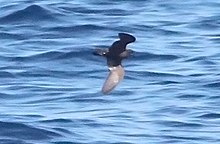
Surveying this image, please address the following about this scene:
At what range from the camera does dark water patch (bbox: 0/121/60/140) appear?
16500 millimetres

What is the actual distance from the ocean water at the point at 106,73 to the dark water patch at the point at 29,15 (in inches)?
0.7

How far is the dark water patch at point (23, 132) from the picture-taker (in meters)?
16.5

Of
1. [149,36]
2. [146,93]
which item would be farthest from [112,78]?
[149,36]

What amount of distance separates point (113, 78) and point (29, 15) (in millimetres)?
10647

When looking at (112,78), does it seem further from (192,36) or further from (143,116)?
(192,36)

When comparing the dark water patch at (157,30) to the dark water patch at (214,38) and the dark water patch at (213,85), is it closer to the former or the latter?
the dark water patch at (214,38)

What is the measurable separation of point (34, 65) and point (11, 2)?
4.88 metres

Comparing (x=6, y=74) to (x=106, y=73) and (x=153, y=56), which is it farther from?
(x=153, y=56)

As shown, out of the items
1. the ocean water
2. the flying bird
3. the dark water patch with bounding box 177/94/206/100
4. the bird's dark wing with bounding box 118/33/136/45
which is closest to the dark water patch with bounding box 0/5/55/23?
the ocean water

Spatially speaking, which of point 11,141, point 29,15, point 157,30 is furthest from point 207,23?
point 11,141

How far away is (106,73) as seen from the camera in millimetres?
20172

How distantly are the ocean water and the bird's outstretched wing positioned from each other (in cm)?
267

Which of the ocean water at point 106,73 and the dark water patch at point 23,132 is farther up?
the ocean water at point 106,73

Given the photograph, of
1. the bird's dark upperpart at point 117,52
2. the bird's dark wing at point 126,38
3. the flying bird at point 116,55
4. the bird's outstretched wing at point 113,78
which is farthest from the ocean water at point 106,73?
the bird's dark wing at point 126,38
